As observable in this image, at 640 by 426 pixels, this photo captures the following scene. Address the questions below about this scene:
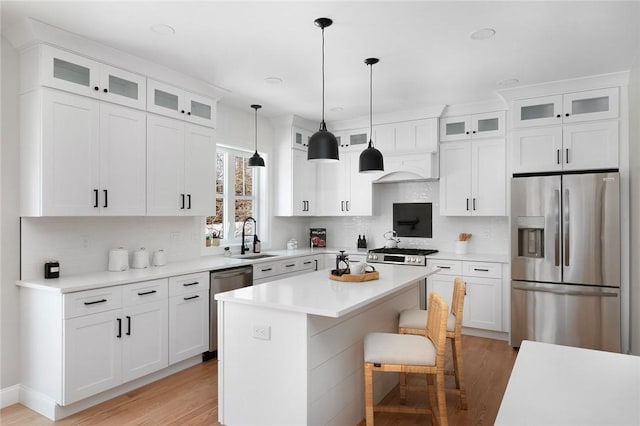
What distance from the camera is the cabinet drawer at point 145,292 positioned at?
127 inches

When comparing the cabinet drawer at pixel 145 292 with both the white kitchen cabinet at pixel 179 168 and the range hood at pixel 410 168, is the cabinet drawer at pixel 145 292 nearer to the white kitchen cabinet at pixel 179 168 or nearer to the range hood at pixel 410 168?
the white kitchen cabinet at pixel 179 168

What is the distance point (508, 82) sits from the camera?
13.9 ft

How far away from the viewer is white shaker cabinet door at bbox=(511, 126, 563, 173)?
436 centimetres

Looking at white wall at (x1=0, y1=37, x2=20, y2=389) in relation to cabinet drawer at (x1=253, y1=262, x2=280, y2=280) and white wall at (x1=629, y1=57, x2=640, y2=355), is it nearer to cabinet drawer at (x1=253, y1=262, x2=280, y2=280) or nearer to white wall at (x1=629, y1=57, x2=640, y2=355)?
cabinet drawer at (x1=253, y1=262, x2=280, y2=280)

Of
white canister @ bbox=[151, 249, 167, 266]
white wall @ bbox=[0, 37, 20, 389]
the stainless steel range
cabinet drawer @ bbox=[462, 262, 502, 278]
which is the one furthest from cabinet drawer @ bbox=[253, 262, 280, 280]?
cabinet drawer @ bbox=[462, 262, 502, 278]

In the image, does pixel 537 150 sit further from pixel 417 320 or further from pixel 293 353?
pixel 293 353

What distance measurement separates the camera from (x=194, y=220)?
15.1ft

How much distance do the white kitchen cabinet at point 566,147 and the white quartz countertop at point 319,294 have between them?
2.16m

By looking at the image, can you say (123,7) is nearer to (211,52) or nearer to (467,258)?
(211,52)

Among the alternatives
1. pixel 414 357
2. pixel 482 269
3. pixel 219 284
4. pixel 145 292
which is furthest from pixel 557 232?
pixel 145 292

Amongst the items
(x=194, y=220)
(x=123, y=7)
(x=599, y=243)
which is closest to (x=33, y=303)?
(x=194, y=220)

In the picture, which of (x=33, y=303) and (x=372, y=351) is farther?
(x=33, y=303)

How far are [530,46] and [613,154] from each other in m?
1.66

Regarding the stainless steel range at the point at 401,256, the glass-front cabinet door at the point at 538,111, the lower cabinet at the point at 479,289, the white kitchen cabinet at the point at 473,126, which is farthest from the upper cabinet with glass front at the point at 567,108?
the stainless steel range at the point at 401,256
